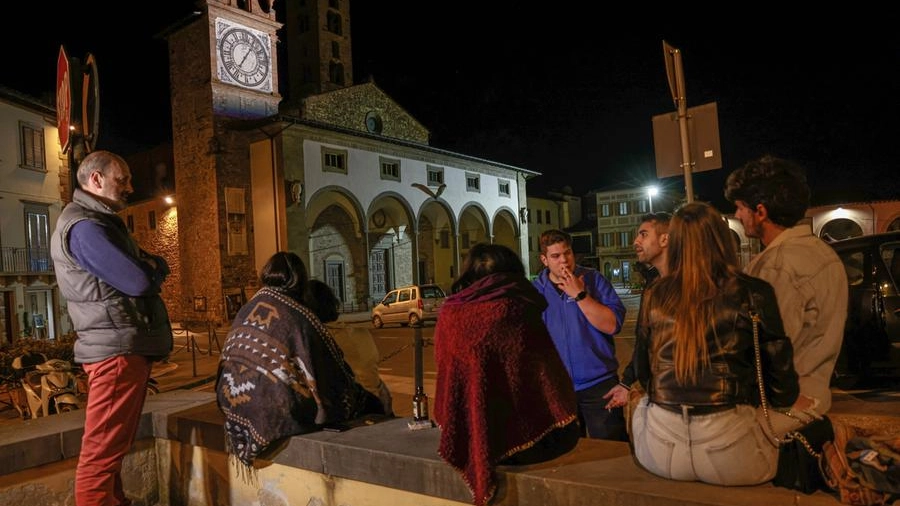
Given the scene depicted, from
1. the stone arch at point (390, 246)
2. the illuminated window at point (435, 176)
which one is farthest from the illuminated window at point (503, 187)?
the stone arch at point (390, 246)

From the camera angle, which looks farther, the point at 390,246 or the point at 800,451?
the point at 390,246

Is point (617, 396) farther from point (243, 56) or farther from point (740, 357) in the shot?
point (243, 56)

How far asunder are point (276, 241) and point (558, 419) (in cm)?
2535

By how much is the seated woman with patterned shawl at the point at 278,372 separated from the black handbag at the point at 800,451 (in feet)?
7.05

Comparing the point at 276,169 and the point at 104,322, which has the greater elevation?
the point at 276,169

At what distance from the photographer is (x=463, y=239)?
133 feet

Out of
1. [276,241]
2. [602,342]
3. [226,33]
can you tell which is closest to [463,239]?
[276,241]

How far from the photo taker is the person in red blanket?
7.97ft

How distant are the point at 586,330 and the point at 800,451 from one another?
1.70 meters

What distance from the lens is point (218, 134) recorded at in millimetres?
27656

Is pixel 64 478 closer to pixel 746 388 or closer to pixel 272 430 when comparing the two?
pixel 272 430

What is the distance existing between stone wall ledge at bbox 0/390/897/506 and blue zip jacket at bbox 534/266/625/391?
853 millimetres

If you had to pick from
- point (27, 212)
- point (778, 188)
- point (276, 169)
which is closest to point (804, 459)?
point (778, 188)

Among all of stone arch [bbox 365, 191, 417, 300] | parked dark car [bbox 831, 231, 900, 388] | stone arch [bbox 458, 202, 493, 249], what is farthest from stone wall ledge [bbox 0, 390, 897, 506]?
stone arch [bbox 458, 202, 493, 249]
